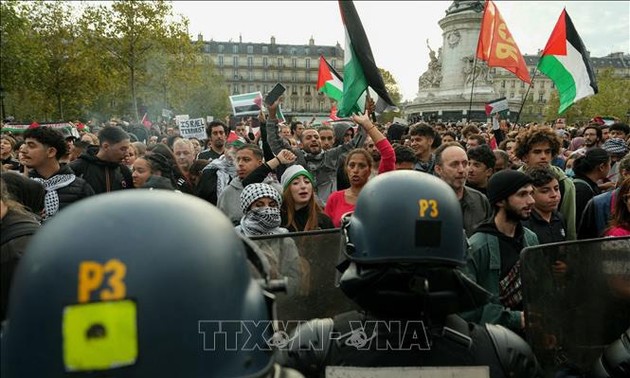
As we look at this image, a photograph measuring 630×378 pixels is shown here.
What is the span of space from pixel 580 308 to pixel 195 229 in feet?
5.82

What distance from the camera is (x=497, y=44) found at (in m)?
9.36

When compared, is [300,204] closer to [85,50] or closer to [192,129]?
[192,129]

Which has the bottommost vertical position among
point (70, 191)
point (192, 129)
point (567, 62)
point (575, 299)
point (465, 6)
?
point (575, 299)

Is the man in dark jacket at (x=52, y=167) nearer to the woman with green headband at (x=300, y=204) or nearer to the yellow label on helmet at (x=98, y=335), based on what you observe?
the woman with green headband at (x=300, y=204)

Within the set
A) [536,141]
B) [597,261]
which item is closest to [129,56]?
[536,141]

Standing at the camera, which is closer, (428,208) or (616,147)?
(428,208)

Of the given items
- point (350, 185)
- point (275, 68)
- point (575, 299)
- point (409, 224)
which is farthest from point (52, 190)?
point (275, 68)

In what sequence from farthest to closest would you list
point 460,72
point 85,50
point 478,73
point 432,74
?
point 432,74 < point 478,73 < point 460,72 < point 85,50

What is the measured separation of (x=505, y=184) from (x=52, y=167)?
3456mm

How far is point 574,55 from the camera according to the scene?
859 cm

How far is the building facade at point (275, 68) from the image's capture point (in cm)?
10694

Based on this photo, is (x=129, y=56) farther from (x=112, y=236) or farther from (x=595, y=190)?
(x=112, y=236)

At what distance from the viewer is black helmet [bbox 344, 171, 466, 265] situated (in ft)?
5.49

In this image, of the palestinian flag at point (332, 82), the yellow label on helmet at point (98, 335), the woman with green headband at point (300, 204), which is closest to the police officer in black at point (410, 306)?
the yellow label on helmet at point (98, 335)
